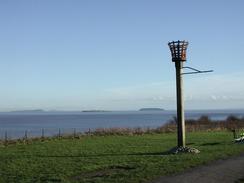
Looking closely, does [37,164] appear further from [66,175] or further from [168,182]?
[168,182]

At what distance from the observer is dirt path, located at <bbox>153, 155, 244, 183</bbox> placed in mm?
15098

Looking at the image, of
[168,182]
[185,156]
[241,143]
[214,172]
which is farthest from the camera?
[241,143]

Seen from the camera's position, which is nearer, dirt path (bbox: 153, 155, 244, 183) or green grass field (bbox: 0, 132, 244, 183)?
dirt path (bbox: 153, 155, 244, 183)

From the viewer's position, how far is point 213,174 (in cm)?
1634

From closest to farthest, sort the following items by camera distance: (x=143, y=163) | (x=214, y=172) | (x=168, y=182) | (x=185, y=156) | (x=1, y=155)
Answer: (x=168, y=182) → (x=214, y=172) → (x=143, y=163) → (x=185, y=156) → (x=1, y=155)

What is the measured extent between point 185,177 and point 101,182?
265 centimetres

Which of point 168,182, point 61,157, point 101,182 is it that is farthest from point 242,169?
point 61,157

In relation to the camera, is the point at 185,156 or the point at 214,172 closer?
the point at 214,172

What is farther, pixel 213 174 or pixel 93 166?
pixel 93 166

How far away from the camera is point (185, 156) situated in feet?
72.2

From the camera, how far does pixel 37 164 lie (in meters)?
20.5

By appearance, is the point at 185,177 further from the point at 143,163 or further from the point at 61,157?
the point at 61,157

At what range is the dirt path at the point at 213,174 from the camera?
49.5ft

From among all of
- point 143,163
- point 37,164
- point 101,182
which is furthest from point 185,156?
point 101,182
